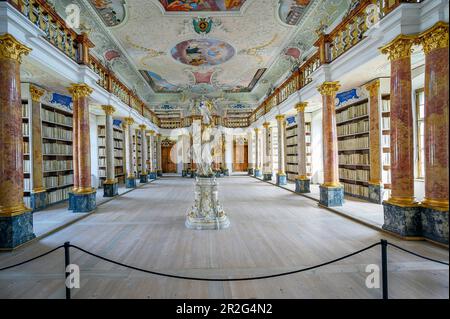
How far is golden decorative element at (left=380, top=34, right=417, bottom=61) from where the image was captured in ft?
14.9

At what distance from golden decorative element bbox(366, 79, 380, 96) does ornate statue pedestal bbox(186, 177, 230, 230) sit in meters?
5.97

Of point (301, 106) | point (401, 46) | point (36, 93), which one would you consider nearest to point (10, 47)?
point (36, 93)

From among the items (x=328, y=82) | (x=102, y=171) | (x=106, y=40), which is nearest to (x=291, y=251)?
(x=328, y=82)

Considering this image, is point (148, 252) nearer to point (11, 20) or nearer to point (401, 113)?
point (11, 20)

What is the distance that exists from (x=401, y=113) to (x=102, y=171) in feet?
Answer: 43.7

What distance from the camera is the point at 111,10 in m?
7.77

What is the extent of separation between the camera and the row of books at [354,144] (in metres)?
8.53

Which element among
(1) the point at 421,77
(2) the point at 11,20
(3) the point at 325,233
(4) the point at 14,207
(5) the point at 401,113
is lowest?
(3) the point at 325,233

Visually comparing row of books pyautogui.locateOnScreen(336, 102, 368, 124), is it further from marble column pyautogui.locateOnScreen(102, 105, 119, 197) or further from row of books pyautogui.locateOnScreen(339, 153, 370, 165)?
marble column pyautogui.locateOnScreen(102, 105, 119, 197)

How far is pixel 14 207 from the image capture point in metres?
4.49

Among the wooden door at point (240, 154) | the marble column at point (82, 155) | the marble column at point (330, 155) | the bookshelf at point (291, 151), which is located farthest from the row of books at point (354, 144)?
the wooden door at point (240, 154)

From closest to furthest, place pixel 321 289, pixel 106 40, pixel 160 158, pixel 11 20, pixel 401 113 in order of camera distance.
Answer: pixel 321 289 < pixel 11 20 < pixel 401 113 < pixel 106 40 < pixel 160 158

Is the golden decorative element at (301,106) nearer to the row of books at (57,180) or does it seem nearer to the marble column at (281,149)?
the marble column at (281,149)

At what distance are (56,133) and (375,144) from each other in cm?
1099
